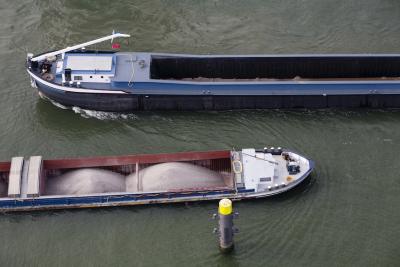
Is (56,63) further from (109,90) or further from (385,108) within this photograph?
(385,108)

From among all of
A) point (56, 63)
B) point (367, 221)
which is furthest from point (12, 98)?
point (367, 221)

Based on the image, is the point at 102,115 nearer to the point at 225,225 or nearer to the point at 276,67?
the point at 276,67

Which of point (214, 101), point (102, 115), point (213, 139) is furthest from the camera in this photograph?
point (102, 115)

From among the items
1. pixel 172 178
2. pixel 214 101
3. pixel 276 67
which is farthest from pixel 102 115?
pixel 276 67

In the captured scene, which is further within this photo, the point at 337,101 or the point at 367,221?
the point at 337,101

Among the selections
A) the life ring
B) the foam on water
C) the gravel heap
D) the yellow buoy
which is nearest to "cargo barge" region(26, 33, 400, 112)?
the foam on water

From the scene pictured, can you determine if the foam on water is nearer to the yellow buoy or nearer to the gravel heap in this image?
the gravel heap
